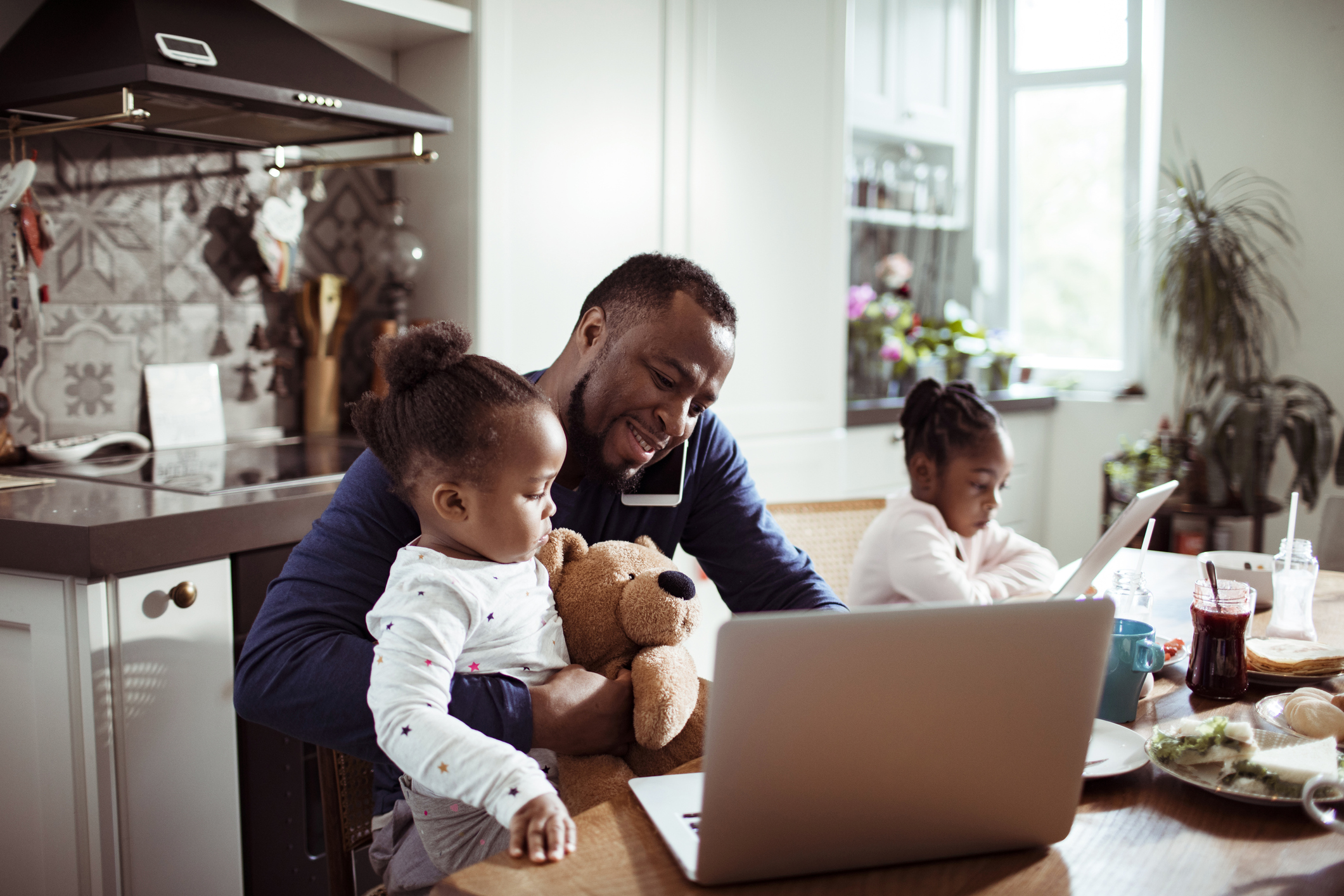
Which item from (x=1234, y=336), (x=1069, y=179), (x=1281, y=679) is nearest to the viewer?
(x=1281, y=679)

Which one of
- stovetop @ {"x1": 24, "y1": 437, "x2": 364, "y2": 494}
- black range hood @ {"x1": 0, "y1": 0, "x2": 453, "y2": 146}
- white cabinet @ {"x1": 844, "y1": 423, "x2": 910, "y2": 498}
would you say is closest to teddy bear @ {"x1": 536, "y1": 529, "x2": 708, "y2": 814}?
stovetop @ {"x1": 24, "y1": 437, "x2": 364, "y2": 494}

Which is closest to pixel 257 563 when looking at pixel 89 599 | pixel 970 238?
pixel 89 599

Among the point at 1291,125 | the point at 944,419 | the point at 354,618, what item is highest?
the point at 1291,125

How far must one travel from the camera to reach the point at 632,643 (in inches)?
44.7

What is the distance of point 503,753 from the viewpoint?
0.83 metres

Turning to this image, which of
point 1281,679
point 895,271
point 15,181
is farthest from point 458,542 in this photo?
point 895,271

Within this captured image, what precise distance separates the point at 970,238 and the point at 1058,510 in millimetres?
1192

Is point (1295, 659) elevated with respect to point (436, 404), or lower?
lower

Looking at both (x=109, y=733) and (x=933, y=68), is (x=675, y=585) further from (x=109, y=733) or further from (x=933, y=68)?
(x=933, y=68)

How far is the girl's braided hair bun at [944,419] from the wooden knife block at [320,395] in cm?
128

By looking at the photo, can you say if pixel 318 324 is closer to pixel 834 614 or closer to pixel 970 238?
pixel 834 614

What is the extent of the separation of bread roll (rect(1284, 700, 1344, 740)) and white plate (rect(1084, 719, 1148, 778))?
6.4 inches

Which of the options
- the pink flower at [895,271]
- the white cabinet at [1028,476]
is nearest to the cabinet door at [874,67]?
the pink flower at [895,271]

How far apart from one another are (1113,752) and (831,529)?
0.97 meters
